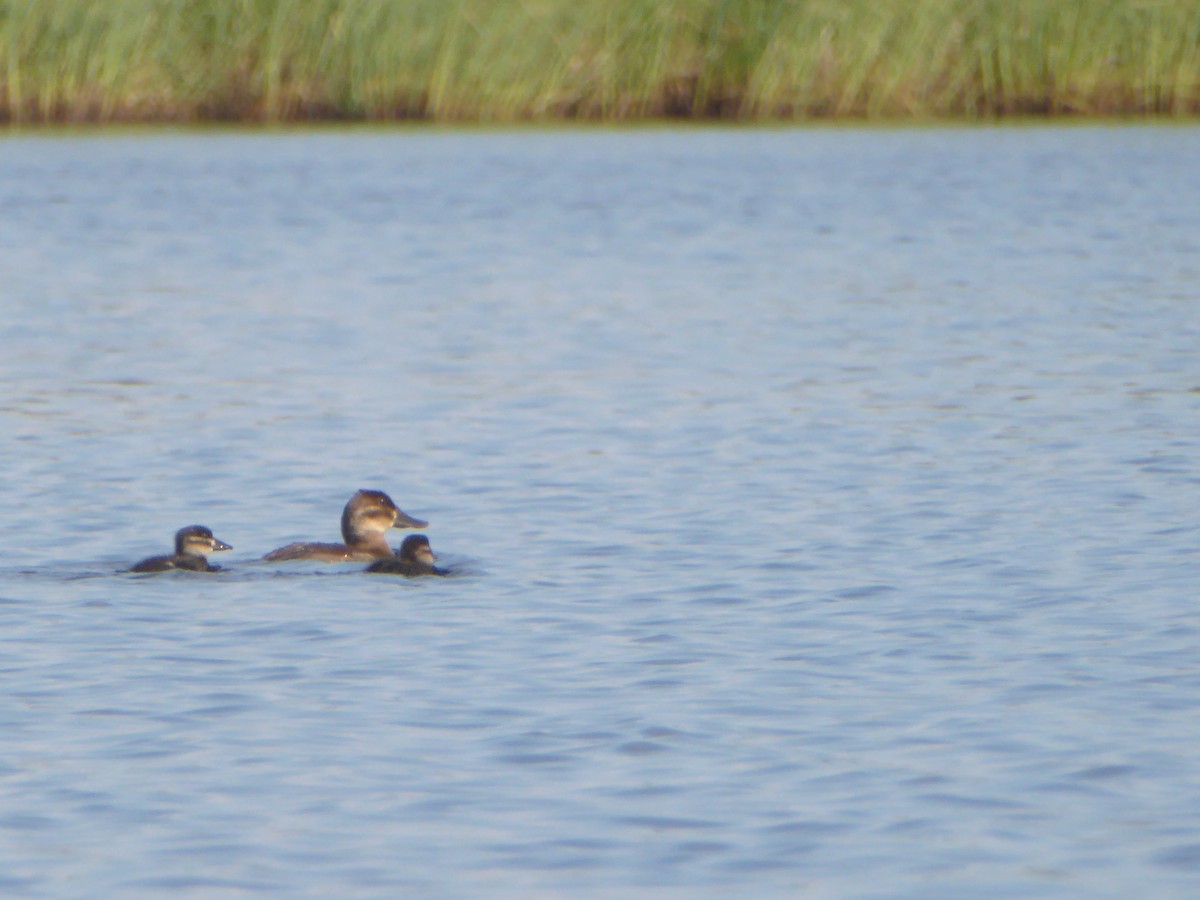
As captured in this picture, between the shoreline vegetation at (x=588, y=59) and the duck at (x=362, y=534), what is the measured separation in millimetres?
18069

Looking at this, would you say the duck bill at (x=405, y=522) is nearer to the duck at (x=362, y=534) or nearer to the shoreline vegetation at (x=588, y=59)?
the duck at (x=362, y=534)

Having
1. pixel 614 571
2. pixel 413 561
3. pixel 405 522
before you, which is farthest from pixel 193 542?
pixel 614 571

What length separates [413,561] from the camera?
337 inches

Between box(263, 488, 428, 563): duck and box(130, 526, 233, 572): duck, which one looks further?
box(263, 488, 428, 563): duck

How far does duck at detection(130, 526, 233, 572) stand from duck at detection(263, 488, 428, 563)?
12.2 inches

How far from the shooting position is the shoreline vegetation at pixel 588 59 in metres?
26.2

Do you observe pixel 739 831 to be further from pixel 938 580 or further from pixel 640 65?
pixel 640 65

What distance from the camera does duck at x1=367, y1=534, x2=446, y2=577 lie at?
852 centimetres

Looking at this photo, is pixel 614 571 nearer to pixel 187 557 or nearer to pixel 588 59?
pixel 187 557

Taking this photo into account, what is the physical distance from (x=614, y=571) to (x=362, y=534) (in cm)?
109

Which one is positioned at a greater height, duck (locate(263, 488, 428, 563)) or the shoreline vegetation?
the shoreline vegetation

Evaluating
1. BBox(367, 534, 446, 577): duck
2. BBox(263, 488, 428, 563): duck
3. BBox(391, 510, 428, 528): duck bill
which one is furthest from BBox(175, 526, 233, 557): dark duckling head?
BBox(391, 510, 428, 528): duck bill

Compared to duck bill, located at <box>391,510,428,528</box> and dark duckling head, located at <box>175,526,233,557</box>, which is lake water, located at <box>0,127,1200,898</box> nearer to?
dark duckling head, located at <box>175,526,233,557</box>

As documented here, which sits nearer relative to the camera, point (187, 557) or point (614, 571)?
point (187, 557)
